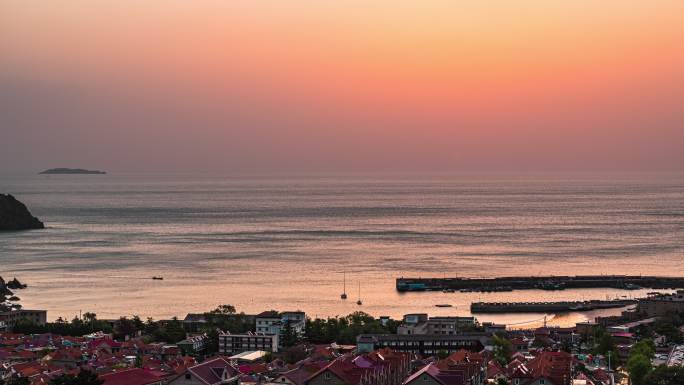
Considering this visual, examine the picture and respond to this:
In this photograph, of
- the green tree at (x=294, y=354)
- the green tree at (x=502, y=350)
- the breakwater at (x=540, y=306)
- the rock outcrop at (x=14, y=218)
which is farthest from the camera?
the rock outcrop at (x=14, y=218)

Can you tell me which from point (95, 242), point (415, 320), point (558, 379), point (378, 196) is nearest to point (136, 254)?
point (95, 242)

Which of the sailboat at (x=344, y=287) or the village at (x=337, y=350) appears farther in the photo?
the sailboat at (x=344, y=287)

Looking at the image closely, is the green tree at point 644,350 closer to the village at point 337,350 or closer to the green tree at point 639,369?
the village at point 337,350

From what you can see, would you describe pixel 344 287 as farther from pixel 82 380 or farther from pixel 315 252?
pixel 82 380

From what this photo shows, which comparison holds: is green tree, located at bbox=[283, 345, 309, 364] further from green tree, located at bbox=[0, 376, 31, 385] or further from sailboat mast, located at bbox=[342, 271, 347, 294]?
sailboat mast, located at bbox=[342, 271, 347, 294]

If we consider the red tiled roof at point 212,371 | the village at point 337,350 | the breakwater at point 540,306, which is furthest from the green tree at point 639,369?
the breakwater at point 540,306

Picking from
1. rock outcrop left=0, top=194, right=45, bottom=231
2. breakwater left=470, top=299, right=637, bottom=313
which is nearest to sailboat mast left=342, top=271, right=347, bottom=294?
breakwater left=470, top=299, right=637, bottom=313

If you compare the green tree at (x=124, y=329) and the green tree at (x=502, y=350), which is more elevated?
the green tree at (x=502, y=350)

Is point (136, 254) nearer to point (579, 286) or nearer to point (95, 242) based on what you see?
point (95, 242)
